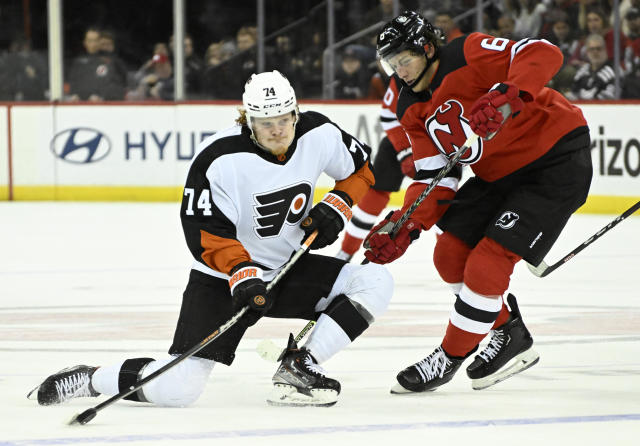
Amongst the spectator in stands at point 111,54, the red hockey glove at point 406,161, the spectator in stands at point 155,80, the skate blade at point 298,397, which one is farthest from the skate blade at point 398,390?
the spectator in stands at point 111,54

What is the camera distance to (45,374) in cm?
356

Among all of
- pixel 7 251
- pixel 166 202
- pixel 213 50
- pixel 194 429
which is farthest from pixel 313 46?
pixel 194 429

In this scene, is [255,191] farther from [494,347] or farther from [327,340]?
[494,347]

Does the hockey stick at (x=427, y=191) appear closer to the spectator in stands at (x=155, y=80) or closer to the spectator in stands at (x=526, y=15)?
the spectator in stands at (x=526, y=15)

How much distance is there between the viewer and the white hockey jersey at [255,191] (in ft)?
10.3

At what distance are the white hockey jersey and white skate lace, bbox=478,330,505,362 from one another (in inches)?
22.0

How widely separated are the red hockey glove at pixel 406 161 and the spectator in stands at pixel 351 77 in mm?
3464

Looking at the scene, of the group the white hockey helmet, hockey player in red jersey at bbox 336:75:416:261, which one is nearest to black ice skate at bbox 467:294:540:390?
the white hockey helmet

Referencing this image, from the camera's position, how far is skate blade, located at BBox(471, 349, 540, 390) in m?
3.41

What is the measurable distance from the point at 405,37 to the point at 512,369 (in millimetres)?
972

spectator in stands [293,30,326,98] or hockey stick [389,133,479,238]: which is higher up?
hockey stick [389,133,479,238]

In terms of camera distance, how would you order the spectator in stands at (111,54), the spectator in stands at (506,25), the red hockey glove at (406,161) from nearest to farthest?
the red hockey glove at (406,161), the spectator in stands at (506,25), the spectator in stands at (111,54)

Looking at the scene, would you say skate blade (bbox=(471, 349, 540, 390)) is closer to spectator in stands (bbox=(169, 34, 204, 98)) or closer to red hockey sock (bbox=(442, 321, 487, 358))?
red hockey sock (bbox=(442, 321, 487, 358))

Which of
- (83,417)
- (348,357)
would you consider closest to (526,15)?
(348,357)
